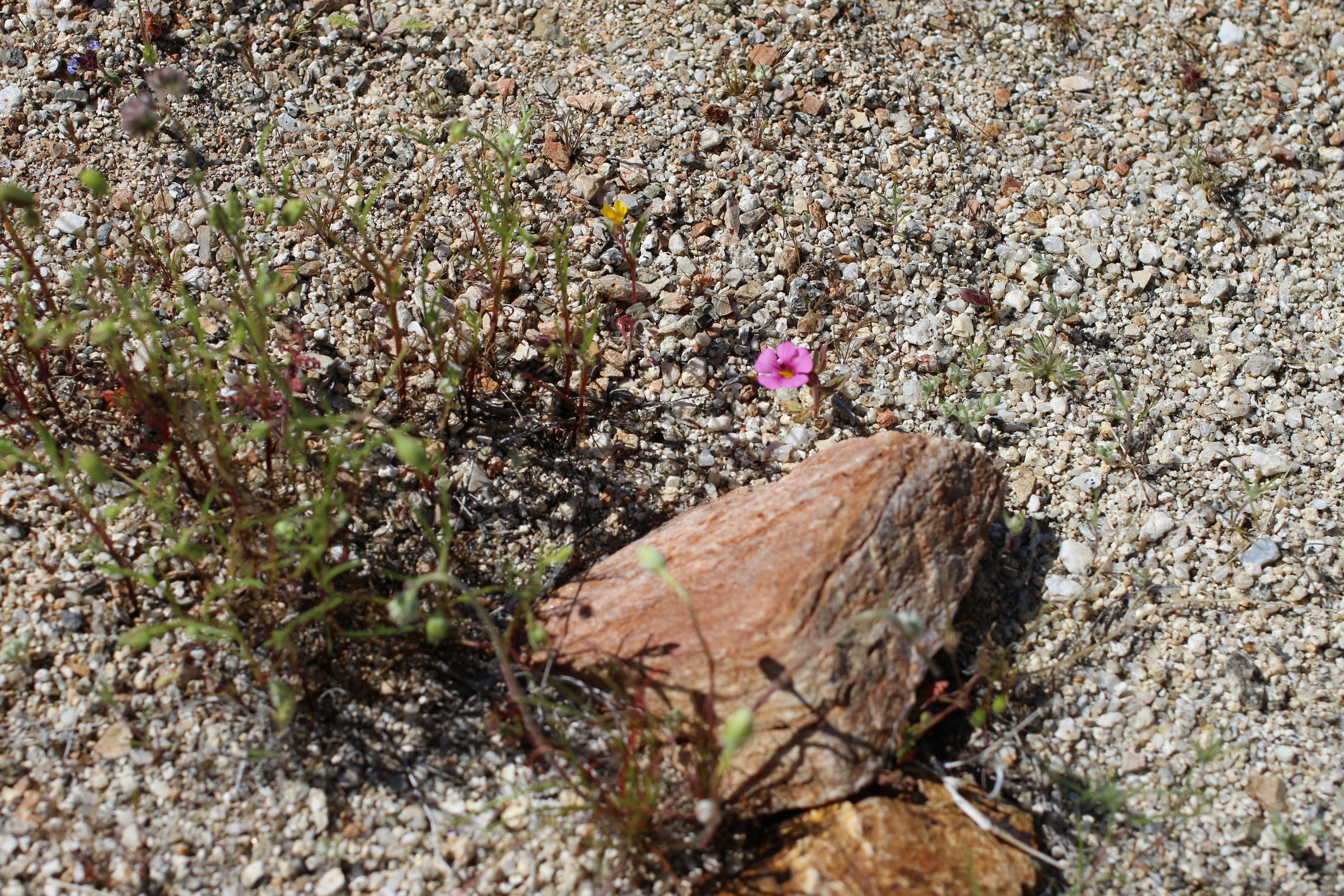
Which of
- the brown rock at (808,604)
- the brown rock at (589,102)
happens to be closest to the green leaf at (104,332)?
the brown rock at (808,604)

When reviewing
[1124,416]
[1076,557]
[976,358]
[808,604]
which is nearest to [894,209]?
[976,358]

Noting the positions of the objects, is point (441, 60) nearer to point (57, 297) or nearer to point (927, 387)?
point (57, 297)

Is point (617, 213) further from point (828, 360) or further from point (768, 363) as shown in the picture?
point (828, 360)

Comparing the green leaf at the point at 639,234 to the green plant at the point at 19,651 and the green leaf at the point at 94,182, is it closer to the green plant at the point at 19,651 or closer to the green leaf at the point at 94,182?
the green leaf at the point at 94,182

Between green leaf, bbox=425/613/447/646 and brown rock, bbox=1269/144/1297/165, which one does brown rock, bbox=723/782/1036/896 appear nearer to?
green leaf, bbox=425/613/447/646

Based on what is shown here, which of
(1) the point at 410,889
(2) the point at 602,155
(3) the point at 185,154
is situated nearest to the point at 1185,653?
(1) the point at 410,889
